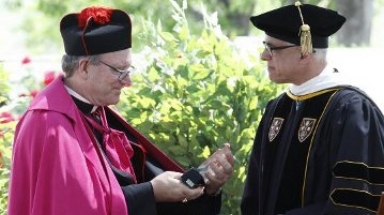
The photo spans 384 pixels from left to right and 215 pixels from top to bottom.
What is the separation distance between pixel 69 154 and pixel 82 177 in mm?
122

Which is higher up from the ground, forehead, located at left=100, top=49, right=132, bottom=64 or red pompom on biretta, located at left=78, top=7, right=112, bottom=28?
Result: red pompom on biretta, located at left=78, top=7, right=112, bottom=28

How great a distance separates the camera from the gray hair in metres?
4.57

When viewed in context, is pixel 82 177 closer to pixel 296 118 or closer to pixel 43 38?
pixel 296 118

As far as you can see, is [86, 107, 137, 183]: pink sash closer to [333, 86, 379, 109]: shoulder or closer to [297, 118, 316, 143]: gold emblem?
Result: [297, 118, 316, 143]: gold emblem

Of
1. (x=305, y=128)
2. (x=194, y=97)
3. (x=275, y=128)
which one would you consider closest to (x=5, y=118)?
(x=194, y=97)

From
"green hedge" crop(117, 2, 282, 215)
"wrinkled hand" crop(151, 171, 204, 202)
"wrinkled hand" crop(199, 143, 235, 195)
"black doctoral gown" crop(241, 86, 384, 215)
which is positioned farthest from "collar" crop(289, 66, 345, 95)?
"green hedge" crop(117, 2, 282, 215)

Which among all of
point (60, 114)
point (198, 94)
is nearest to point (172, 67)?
point (198, 94)

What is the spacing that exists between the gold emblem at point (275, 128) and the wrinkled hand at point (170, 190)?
1.80 feet

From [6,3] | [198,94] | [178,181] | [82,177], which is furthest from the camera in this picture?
[6,3]

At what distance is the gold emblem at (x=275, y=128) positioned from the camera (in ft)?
16.3

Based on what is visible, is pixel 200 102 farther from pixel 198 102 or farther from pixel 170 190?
pixel 170 190

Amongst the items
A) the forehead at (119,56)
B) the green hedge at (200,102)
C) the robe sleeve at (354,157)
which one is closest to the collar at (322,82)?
the robe sleeve at (354,157)

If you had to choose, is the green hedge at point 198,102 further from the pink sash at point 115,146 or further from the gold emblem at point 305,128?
the gold emblem at point 305,128

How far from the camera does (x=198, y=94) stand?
5.81m
